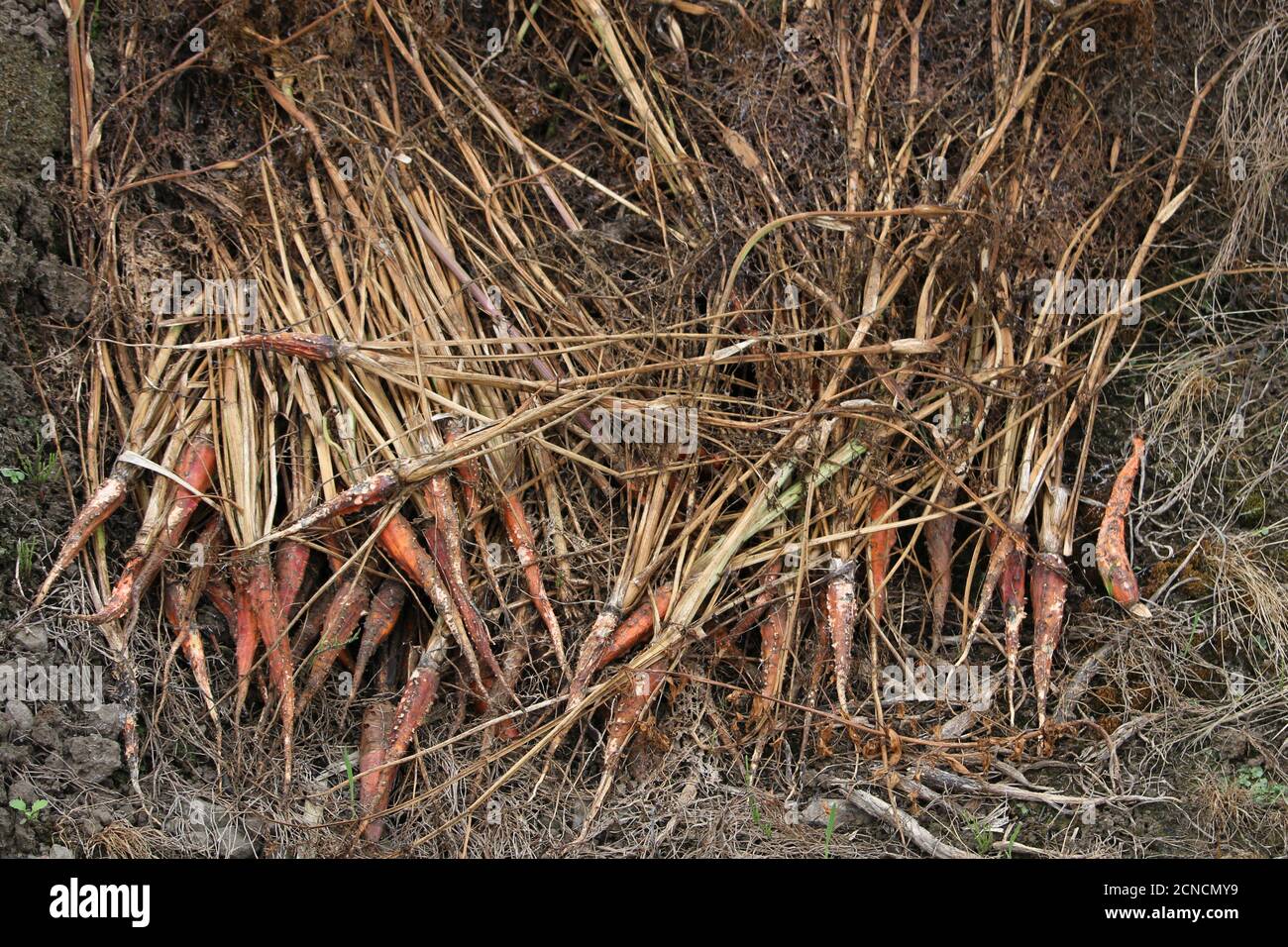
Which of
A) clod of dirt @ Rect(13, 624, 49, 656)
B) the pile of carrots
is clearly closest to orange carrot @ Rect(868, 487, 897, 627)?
the pile of carrots

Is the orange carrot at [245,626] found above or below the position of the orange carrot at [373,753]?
above

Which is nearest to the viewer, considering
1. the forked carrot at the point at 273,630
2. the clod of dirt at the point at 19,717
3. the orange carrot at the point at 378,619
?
the clod of dirt at the point at 19,717

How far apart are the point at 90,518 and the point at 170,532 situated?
0.20 m

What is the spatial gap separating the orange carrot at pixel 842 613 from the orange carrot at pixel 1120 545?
2.32ft

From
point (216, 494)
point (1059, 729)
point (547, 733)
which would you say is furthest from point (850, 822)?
point (216, 494)

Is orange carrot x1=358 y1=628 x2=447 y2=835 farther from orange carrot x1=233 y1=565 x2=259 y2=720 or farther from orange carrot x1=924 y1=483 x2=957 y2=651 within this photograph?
orange carrot x1=924 y1=483 x2=957 y2=651

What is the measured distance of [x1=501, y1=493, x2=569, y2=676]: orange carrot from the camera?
9.64ft

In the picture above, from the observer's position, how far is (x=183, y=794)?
111 inches

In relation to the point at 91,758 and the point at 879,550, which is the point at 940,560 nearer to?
the point at 879,550

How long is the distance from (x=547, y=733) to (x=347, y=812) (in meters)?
0.54

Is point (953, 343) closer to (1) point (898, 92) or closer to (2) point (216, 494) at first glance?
(1) point (898, 92)

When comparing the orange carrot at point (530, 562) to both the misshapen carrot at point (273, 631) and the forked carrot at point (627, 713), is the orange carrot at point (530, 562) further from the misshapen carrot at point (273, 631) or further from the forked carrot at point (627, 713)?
the misshapen carrot at point (273, 631)

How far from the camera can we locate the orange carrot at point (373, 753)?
2801 mm

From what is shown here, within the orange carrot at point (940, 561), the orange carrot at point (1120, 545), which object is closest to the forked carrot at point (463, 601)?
the orange carrot at point (940, 561)
